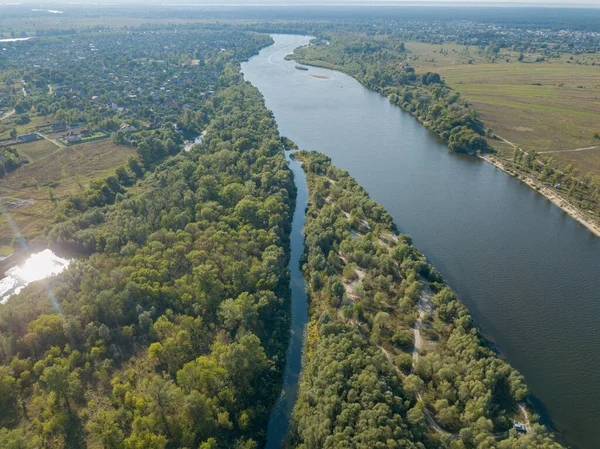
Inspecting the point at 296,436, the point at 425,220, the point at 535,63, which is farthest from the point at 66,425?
the point at 535,63

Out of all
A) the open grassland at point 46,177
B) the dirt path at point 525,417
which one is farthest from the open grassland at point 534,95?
the open grassland at point 46,177

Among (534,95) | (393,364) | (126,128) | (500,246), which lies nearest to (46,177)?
(126,128)

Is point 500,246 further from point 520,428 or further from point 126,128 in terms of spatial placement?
point 126,128

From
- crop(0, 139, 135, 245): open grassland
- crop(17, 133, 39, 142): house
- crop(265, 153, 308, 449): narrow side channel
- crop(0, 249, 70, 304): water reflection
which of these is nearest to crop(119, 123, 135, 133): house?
crop(0, 139, 135, 245): open grassland

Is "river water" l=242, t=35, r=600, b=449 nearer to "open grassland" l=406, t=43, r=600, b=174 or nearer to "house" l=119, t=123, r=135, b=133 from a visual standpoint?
"open grassland" l=406, t=43, r=600, b=174

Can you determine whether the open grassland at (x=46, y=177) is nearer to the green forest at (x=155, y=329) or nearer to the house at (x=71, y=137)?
the house at (x=71, y=137)
